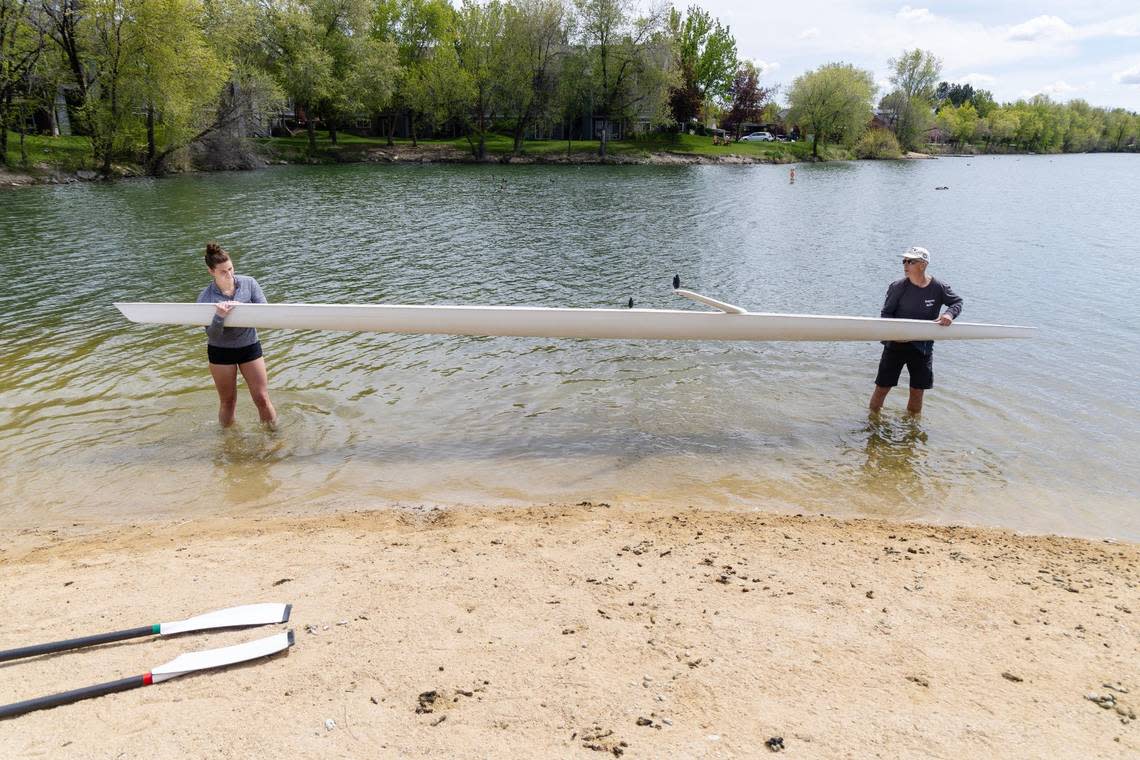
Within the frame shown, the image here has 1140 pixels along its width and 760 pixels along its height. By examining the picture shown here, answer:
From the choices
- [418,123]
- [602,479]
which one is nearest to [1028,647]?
[602,479]

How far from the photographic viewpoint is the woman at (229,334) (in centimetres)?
744

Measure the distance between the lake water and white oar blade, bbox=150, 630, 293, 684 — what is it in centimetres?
304

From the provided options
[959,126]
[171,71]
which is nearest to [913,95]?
[959,126]

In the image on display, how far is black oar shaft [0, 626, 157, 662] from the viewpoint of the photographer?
3.92 meters

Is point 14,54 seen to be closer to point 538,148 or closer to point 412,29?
point 412,29

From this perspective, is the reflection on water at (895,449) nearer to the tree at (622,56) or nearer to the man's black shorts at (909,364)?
the man's black shorts at (909,364)

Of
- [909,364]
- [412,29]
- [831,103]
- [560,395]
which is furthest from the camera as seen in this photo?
[831,103]

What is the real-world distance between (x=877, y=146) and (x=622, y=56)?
1610 inches

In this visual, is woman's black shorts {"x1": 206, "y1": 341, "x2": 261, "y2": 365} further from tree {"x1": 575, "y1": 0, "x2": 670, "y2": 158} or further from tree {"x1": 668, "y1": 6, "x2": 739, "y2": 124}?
tree {"x1": 668, "y1": 6, "x2": 739, "y2": 124}

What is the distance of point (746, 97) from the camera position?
11131 cm

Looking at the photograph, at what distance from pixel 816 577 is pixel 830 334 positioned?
Result: 4.06 metres

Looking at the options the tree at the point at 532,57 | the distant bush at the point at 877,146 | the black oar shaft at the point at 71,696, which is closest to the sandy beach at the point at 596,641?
the black oar shaft at the point at 71,696

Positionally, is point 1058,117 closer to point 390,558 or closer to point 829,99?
point 829,99

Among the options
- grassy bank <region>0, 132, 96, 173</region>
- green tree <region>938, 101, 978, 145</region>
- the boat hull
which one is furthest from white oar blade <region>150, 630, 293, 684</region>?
green tree <region>938, 101, 978, 145</region>
